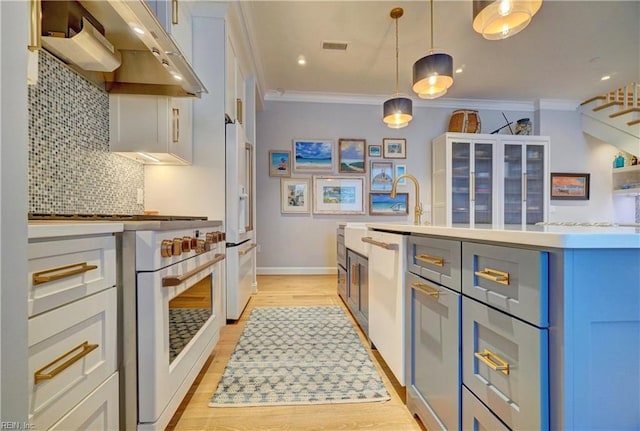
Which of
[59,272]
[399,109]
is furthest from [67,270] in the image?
[399,109]

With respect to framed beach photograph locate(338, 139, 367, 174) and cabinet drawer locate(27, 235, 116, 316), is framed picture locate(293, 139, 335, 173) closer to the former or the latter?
framed beach photograph locate(338, 139, 367, 174)

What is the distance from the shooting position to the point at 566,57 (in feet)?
11.2

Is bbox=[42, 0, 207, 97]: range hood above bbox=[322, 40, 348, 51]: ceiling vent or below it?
below

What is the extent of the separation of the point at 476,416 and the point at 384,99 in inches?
176

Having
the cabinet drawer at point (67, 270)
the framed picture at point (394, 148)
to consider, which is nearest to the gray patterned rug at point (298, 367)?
the cabinet drawer at point (67, 270)

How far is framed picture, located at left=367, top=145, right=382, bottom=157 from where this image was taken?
15.0 feet

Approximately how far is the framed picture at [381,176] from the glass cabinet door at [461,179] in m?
0.93

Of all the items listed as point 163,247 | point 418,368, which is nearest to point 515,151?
point 418,368

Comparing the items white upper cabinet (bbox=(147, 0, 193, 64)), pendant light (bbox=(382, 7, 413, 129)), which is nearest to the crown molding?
pendant light (bbox=(382, 7, 413, 129))

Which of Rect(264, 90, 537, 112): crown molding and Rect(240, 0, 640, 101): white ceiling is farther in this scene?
Rect(264, 90, 537, 112): crown molding

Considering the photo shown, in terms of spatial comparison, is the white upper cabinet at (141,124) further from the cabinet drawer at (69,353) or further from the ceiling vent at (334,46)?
the ceiling vent at (334,46)

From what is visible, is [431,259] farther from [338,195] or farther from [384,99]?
[384,99]

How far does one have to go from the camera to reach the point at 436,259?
3.47 feet

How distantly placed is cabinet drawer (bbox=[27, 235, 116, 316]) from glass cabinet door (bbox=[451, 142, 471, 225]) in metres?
4.32
